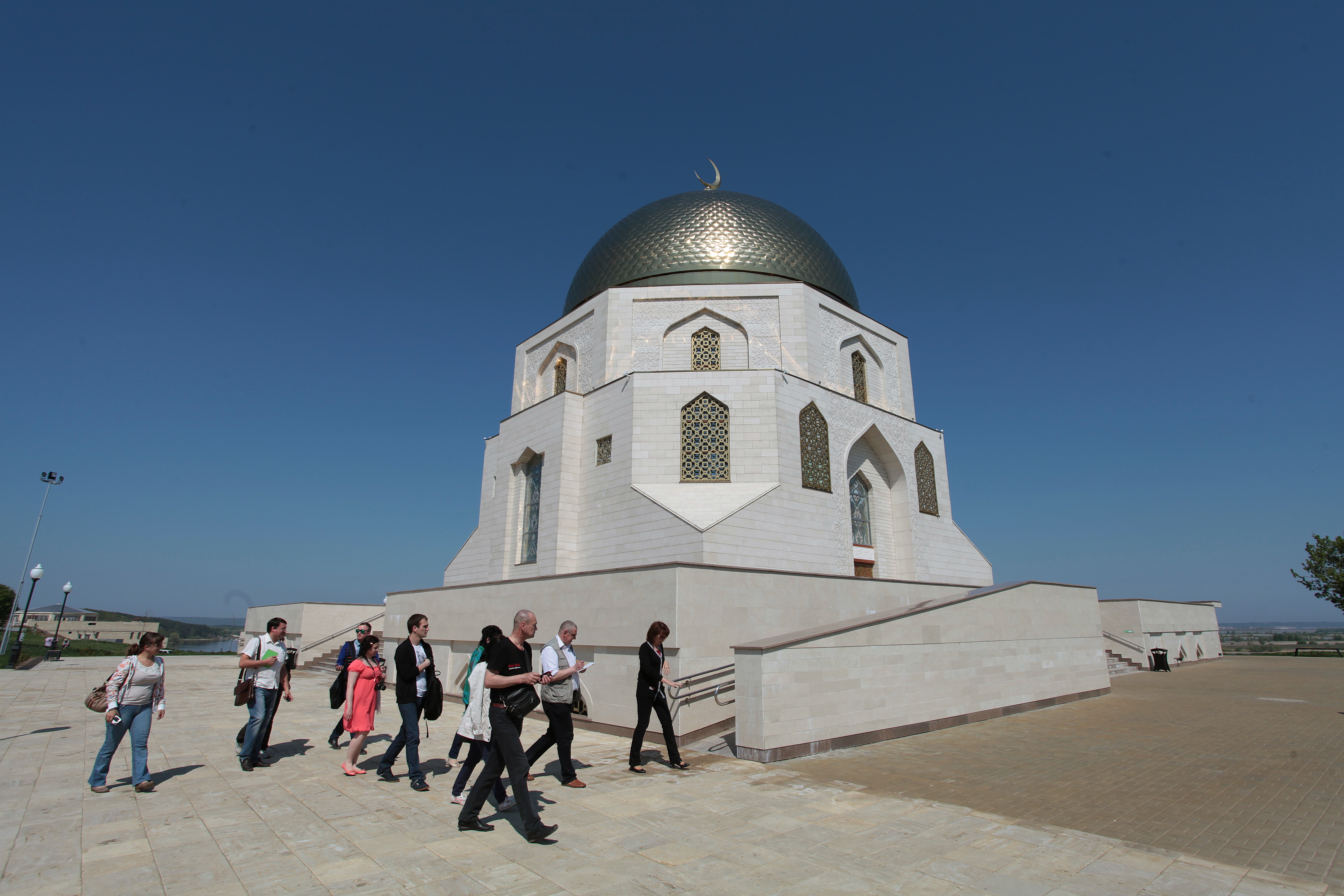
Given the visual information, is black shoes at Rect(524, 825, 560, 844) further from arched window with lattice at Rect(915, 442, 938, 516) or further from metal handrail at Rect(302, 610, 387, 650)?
metal handrail at Rect(302, 610, 387, 650)

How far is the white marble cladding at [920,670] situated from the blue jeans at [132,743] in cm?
498

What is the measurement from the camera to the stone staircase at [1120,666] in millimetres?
17672

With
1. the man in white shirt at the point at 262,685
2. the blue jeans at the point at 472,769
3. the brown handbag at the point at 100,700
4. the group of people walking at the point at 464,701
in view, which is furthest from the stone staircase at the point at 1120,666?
the brown handbag at the point at 100,700

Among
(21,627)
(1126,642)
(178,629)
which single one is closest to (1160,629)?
(1126,642)

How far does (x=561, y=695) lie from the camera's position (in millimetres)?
4969

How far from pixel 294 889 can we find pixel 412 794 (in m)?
1.85

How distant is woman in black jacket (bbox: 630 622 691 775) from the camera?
599 centimetres

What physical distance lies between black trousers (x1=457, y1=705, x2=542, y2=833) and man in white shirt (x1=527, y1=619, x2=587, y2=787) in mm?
584

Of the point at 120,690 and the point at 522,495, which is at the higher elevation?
the point at 522,495

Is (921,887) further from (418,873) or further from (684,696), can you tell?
(684,696)

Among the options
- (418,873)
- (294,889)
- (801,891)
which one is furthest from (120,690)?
(801,891)

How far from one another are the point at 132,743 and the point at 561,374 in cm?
1355

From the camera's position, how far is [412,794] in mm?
5059

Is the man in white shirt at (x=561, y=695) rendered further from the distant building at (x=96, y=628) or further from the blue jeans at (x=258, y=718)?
the distant building at (x=96, y=628)
